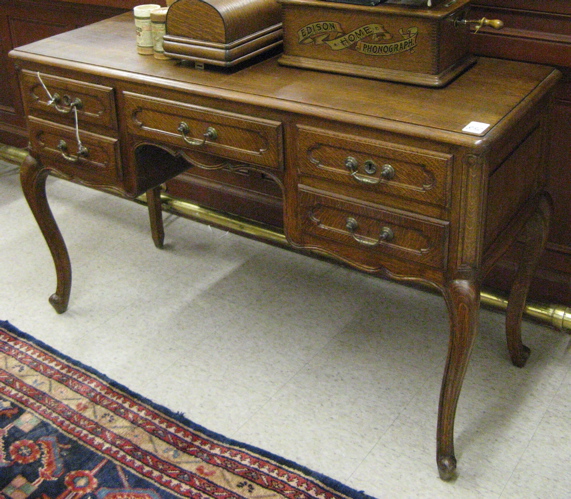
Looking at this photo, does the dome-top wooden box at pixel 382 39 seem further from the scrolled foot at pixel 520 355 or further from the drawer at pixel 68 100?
the scrolled foot at pixel 520 355

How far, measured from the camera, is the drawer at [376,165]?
1571 mm

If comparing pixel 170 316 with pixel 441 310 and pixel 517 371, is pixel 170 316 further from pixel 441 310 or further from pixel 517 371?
pixel 517 371

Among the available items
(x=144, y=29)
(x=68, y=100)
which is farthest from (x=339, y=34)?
(x=68, y=100)

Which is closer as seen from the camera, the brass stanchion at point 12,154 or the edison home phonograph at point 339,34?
the edison home phonograph at point 339,34

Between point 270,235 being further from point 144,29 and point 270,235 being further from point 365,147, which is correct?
point 365,147

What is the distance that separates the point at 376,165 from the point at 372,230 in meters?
0.16

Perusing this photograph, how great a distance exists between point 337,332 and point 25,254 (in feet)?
4.08

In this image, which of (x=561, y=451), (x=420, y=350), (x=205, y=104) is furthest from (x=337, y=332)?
(x=205, y=104)

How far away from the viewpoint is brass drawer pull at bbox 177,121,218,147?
1.86m

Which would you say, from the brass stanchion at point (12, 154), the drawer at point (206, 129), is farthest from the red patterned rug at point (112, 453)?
the brass stanchion at point (12, 154)

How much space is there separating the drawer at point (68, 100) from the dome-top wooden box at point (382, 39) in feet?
1.64

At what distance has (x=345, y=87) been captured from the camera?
5.85 ft

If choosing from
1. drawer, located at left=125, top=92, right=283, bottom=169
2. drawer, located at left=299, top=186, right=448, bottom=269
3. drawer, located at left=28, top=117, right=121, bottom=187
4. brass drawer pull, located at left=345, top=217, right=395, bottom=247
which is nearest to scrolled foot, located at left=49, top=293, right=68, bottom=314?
drawer, located at left=28, top=117, right=121, bottom=187

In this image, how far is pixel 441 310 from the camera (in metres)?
2.47
